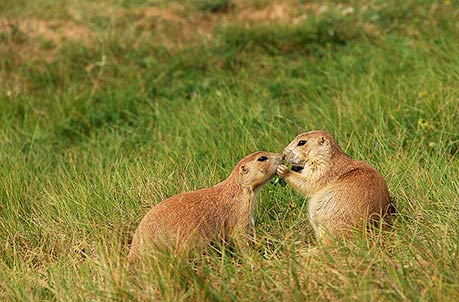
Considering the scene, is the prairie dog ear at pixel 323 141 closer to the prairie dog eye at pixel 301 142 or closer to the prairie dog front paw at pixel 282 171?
the prairie dog eye at pixel 301 142

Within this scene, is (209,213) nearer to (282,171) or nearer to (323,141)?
(282,171)

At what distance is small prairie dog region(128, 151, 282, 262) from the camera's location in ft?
14.5

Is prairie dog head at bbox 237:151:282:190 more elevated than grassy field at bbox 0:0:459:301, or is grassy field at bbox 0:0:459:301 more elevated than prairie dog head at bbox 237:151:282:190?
prairie dog head at bbox 237:151:282:190

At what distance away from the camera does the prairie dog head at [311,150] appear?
4949 mm

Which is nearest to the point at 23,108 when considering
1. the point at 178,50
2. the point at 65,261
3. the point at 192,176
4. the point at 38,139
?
the point at 38,139

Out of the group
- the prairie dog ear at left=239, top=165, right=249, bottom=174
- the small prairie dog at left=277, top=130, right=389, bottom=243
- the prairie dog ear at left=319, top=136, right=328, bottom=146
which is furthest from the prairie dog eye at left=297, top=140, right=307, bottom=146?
the prairie dog ear at left=239, top=165, right=249, bottom=174

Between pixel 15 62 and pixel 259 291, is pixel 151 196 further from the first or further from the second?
pixel 15 62

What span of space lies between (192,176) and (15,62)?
3847 millimetres

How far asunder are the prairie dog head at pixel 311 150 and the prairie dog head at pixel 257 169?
16 centimetres

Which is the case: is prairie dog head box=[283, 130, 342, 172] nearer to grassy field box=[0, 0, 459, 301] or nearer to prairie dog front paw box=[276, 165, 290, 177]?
prairie dog front paw box=[276, 165, 290, 177]

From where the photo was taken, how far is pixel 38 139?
24.4 feet

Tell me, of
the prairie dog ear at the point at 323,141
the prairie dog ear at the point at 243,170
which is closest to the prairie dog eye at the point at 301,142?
the prairie dog ear at the point at 323,141

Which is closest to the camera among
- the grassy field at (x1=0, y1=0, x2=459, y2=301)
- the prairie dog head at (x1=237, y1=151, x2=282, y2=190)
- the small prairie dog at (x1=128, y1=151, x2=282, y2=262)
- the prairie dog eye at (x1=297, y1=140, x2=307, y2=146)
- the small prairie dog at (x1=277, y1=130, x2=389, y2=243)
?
the grassy field at (x1=0, y1=0, x2=459, y2=301)

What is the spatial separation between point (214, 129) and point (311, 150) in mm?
1887
